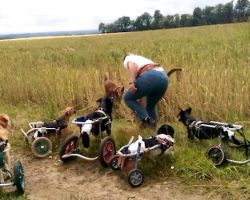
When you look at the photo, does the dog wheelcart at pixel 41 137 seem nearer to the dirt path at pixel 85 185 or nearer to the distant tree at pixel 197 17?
the dirt path at pixel 85 185

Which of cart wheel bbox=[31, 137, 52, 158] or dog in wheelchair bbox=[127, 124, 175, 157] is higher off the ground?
dog in wheelchair bbox=[127, 124, 175, 157]

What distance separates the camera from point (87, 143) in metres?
5.62

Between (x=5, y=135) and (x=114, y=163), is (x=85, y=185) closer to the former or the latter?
(x=114, y=163)

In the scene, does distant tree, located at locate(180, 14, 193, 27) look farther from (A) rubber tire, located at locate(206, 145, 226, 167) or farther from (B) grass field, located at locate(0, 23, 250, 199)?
(A) rubber tire, located at locate(206, 145, 226, 167)

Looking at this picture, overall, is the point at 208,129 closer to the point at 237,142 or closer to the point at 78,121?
the point at 237,142

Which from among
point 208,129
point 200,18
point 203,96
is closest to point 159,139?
point 208,129

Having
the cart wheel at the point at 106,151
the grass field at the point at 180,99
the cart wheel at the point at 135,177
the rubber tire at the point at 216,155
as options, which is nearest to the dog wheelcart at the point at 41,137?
the grass field at the point at 180,99

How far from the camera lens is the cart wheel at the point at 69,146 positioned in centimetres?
542

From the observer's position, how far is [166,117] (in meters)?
7.11

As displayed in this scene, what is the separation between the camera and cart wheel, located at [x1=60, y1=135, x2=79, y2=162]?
5418 millimetres

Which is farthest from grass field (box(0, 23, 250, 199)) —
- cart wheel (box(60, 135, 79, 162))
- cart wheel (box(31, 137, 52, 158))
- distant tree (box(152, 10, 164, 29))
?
distant tree (box(152, 10, 164, 29))

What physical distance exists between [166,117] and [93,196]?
285 cm

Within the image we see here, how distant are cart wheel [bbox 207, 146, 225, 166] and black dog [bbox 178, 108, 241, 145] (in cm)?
21

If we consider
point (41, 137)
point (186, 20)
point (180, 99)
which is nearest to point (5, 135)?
point (41, 137)
